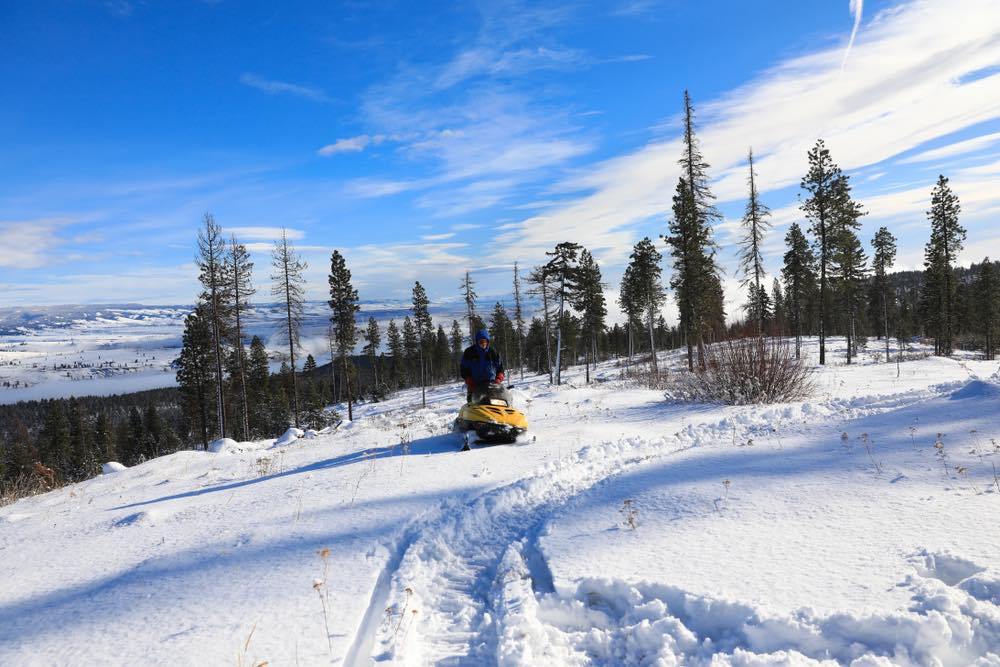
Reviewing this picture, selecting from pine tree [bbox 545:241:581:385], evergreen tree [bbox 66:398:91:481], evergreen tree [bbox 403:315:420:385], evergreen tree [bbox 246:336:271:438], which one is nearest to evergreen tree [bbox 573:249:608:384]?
pine tree [bbox 545:241:581:385]

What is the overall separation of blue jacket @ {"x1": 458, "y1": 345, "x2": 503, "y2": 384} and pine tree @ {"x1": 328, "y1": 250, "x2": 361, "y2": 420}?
26.9 m

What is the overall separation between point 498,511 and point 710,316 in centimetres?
3169

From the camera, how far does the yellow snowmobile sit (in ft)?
29.8

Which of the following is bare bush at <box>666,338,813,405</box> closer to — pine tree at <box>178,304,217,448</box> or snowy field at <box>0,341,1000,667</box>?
snowy field at <box>0,341,1000,667</box>

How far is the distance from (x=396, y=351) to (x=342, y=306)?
36296 millimetres

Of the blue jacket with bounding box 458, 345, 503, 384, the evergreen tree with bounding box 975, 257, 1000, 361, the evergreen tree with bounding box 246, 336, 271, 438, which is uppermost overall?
the evergreen tree with bounding box 975, 257, 1000, 361

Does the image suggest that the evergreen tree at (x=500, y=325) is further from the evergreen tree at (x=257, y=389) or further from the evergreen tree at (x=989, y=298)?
the evergreen tree at (x=989, y=298)

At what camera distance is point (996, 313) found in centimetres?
4547

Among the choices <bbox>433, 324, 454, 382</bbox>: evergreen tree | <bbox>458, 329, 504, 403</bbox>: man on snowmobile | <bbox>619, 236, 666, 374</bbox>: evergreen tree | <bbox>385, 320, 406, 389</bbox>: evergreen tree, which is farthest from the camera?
<bbox>433, 324, 454, 382</bbox>: evergreen tree

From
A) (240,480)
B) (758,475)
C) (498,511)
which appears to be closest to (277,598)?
(498,511)

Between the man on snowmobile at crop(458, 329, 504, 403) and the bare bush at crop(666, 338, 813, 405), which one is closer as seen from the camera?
the man on snowmobile at crop(458, 329, 504, 403)

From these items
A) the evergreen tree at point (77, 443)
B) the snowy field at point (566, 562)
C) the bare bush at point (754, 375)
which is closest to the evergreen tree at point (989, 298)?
the bare bush at point (754, 375)

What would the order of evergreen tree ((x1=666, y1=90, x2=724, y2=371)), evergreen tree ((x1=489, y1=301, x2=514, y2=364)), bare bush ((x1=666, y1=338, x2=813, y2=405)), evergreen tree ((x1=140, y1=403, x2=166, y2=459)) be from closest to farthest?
bare bush ((x1=666, y1=338, x2=813, y2=405))
evergreen tree ((x1=666, y1=90, x2=724, y2=371))
evergreen tree ((x1=140, y1=403, x2=166, y2=459))
evergreen tree ((x1=489, y1=301, x2=514, y2=364))

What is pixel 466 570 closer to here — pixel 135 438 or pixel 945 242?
pixel 945 242
